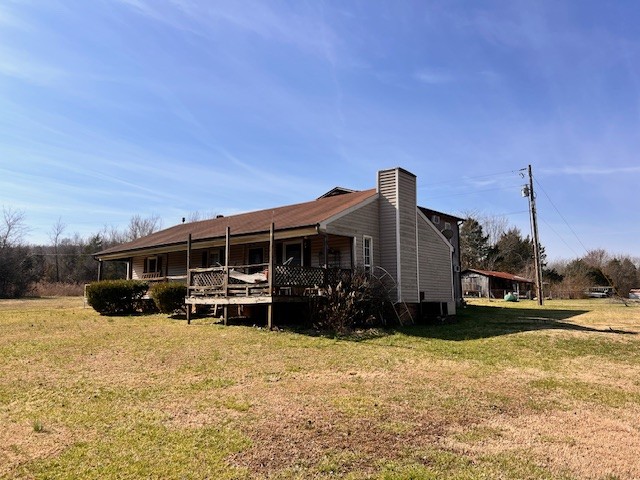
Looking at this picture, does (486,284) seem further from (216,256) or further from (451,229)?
(216,256)

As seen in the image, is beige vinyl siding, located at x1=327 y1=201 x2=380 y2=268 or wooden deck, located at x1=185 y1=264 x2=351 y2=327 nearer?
wooden deck, located at x1=185 y1=264 x2=351 y2=327

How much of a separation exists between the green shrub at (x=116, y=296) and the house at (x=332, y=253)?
9.27 ft

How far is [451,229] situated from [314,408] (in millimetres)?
25263

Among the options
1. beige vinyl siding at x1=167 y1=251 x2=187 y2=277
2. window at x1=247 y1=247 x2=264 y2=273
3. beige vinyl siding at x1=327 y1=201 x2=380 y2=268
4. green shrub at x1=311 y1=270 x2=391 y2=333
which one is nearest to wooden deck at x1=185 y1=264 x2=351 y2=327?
green shrub at x1=311 y1=270 x2=391 y2=333

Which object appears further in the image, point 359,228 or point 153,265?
point 153,265

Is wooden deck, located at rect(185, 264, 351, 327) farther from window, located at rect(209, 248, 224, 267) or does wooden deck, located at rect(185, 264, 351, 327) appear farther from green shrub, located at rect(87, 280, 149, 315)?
window, located at rect(209, 248, 224, 267)

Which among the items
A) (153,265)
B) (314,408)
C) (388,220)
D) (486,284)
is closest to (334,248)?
(388,220)

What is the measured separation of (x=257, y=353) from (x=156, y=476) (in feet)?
21.1

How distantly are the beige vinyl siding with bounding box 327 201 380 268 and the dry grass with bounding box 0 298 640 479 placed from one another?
5282 mm

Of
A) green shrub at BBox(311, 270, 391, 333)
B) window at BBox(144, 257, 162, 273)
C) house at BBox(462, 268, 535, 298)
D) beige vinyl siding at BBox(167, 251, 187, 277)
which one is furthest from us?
house at BBox(462, 268, 535, 298)

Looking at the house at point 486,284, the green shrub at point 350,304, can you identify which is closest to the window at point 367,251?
the green shrub at point 350,304

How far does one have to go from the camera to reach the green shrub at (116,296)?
20.1m

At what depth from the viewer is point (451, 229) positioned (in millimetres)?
30234

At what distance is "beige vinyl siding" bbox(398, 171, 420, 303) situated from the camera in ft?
61.4
